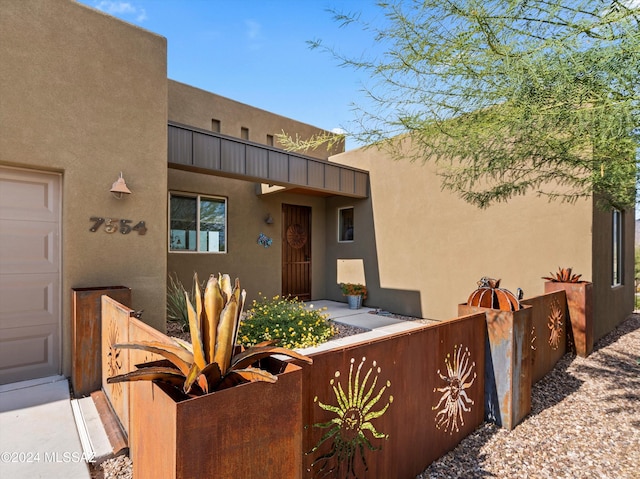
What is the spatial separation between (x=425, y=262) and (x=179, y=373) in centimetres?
672

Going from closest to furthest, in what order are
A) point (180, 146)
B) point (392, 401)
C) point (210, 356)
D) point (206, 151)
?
point (210, 356) < point (392, 401) < point (180, 146) < point (206, 151)

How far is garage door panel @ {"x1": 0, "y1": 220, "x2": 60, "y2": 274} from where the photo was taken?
10.8 feet

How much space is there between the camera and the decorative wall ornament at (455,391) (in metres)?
2.56

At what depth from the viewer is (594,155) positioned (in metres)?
2.84

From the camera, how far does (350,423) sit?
1820 millimetres

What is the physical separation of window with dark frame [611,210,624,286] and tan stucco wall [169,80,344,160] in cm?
648

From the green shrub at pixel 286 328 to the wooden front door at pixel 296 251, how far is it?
2.98 meters

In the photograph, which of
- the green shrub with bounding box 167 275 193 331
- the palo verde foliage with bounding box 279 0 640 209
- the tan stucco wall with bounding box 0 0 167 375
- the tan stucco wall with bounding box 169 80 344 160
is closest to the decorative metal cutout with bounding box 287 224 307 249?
the tan stucco wall with bounding box 169 80 344 160

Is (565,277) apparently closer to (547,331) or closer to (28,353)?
(547,331)

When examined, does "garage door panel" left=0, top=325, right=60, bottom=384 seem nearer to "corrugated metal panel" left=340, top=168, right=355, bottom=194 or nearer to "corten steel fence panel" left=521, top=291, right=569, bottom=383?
"corten steel fence panel" left=521, top=291, right=569, bottom=383

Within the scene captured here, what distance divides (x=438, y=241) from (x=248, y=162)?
4.25 metres

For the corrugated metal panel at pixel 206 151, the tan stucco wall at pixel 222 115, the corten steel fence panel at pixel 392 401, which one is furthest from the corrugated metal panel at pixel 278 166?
the corten steel fence panel at pixel 392 401

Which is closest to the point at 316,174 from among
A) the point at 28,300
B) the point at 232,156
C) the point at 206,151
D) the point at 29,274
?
the point at 232,156

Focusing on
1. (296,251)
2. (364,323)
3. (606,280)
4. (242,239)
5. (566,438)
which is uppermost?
(242,239)
